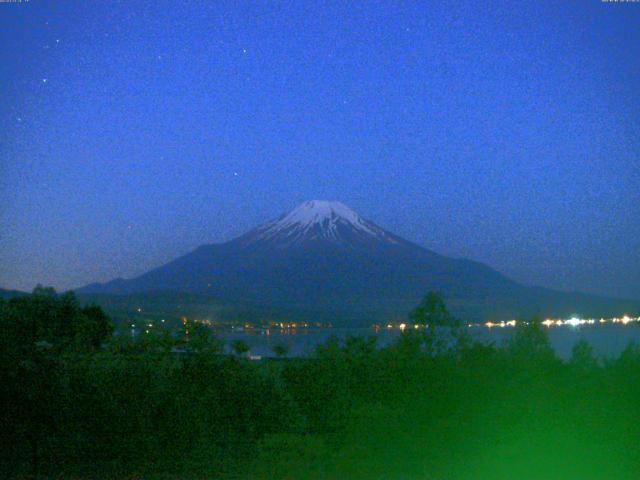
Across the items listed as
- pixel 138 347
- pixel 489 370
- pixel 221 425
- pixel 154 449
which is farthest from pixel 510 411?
pixel 138 347

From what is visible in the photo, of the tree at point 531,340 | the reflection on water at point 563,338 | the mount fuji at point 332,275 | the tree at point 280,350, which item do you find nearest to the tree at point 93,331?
the reflection on water at point 563,338

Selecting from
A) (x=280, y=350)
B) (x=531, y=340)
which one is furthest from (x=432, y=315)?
(x=280, y=350)

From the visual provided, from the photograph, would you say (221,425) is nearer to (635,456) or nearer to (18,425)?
(18,425)

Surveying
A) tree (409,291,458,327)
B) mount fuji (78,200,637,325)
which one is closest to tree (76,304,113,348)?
tree (409,291,458,327)

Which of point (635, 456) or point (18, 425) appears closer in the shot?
point (635, 456)

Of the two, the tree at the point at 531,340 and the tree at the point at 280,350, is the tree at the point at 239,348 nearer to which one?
the tree at the point at 280,350
